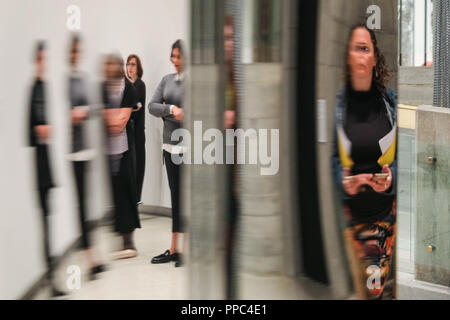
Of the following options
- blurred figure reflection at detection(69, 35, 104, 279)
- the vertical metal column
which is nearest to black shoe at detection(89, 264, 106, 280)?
blurred figure reflection at detection(69, 35, 104, 279)

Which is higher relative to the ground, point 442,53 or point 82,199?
point 442,53

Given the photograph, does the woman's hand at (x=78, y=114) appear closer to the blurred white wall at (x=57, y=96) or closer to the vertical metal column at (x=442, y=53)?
the blurred white wall at (x=57, y=96)

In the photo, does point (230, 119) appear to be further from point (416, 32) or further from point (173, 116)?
point (416, 32)

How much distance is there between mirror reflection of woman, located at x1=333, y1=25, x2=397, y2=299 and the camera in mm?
2840

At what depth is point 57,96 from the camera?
8.04 feet

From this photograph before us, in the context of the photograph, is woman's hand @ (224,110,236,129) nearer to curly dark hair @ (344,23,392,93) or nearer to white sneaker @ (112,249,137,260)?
white sneaker @ (112,249,137,260)

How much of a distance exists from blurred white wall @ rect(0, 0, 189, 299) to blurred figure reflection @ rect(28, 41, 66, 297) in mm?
22

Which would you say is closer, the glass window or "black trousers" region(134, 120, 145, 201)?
"black trousers" region(134, 120, 145, 201)

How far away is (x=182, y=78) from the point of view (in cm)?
243

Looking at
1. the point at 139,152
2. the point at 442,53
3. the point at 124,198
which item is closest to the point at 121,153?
the point at 139,152

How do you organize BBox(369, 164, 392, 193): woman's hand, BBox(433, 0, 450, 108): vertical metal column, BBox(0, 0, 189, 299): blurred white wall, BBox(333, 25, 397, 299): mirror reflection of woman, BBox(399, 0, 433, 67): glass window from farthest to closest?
BBox(399, 0, 433, 67): glass window → BBox(433, 0, 450, 108): vertical metal column → BBox(369, 164, 392, 193): woman's hand → BBox(333, 25, 397, 299): mirror reflection of woman → BBox(0, 0, 189, 299): blurred white wall

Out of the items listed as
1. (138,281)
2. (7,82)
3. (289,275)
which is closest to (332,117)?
(289,275)

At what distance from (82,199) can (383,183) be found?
1.38 metres

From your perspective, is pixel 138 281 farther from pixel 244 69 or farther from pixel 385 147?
pixel 385 147
